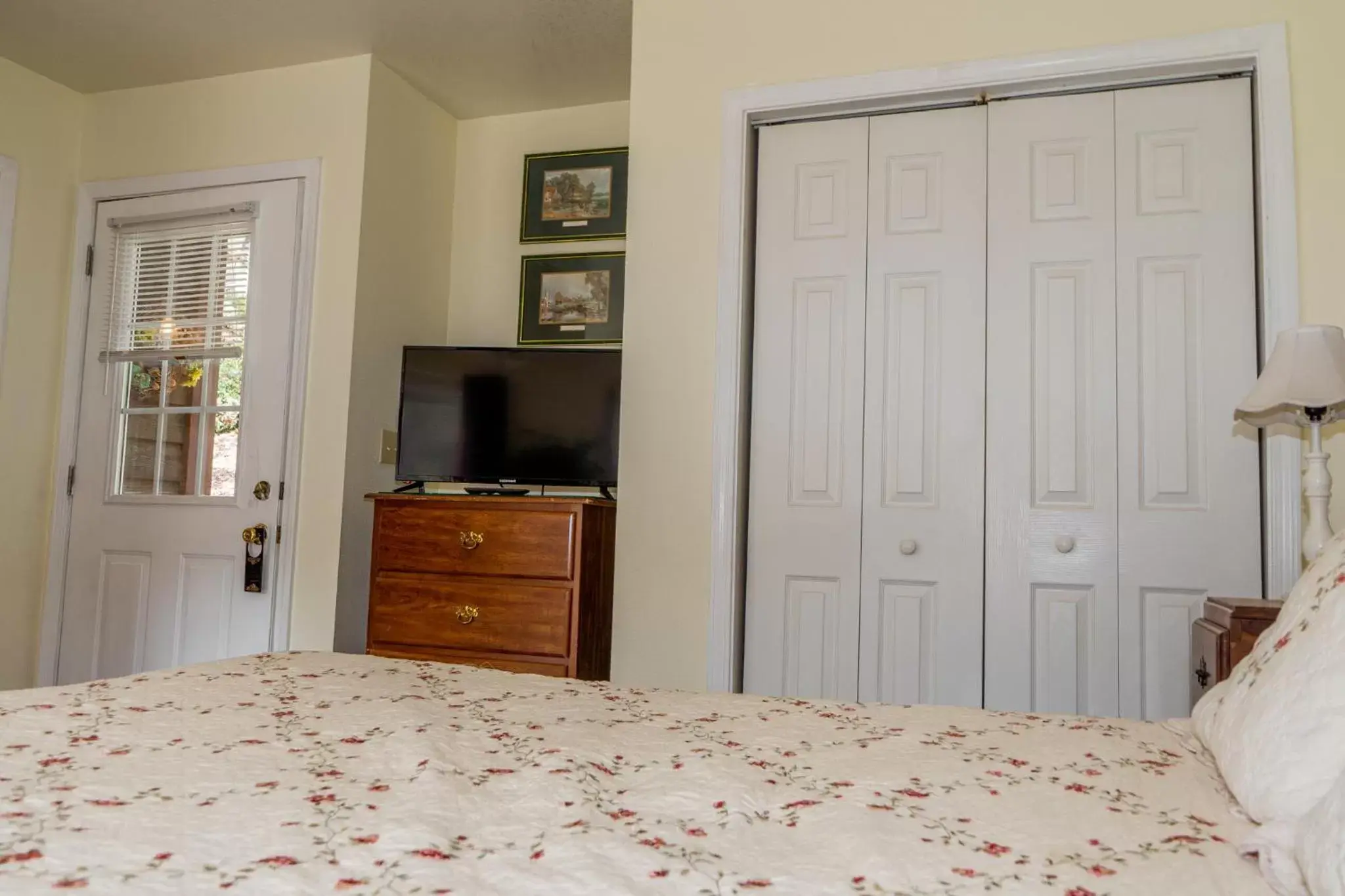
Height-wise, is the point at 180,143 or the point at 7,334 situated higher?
the point at 180,143

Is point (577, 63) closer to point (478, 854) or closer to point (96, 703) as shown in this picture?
point (96, 703)

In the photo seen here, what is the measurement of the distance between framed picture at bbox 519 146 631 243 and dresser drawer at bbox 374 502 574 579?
52.2 inches

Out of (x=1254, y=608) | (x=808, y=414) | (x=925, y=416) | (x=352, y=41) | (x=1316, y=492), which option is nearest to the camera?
(x=1254, y=608)

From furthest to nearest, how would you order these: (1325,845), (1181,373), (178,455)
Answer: (178,455) < (1181,373) < (1325,845)

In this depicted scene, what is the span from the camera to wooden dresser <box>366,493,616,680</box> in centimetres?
304

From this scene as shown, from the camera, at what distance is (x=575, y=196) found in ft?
13.1

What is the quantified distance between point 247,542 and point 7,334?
126cm

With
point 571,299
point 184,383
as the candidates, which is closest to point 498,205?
point 571,299

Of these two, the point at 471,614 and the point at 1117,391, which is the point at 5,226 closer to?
the point at 471,614

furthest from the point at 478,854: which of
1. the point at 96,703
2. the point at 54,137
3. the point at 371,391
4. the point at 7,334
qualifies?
the point at 54,137

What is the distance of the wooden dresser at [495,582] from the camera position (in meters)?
3.04

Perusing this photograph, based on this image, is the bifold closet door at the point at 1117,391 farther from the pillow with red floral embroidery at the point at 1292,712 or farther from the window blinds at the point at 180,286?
the window blinds at the point at 180,286

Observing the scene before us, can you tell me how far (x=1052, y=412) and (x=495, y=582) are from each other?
1677 mm

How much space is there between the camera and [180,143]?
3945 mm
